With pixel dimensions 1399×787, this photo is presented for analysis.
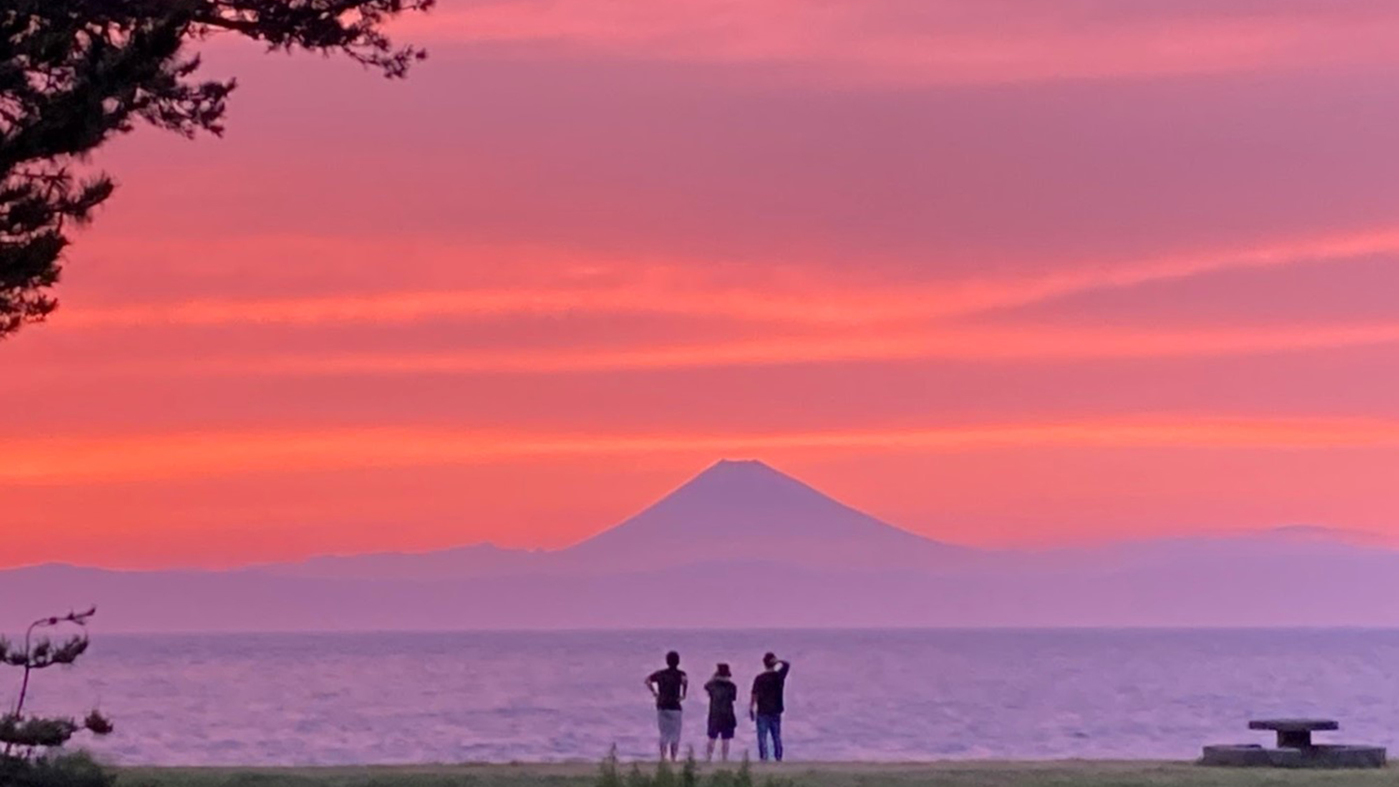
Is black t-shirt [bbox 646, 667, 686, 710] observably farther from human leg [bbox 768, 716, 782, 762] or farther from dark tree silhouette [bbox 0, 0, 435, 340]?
dark tree silhouette [bbox 0, 0, 435, 340]

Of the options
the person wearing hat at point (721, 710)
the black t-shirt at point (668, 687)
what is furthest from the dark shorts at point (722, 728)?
the black t-shirt at point (668, 687)

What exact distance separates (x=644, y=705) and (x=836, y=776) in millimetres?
73414

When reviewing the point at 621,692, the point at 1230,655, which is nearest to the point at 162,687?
the point at 621,692

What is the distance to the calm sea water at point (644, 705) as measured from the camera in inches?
2717

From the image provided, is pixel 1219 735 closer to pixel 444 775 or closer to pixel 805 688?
pixel 805 688

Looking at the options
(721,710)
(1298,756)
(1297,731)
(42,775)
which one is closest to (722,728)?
(721,710)

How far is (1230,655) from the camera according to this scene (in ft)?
640

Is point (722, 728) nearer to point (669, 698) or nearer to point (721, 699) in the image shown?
point (721, 699)

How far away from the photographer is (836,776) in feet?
82.0

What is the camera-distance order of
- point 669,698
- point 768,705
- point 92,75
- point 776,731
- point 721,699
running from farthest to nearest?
1. point 776,731
2. point 768,705
3. point 721,699
4. point 669,698
5. point 92,75

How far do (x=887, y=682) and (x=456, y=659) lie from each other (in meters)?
56.8

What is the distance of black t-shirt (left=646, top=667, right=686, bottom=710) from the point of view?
29.3 metres

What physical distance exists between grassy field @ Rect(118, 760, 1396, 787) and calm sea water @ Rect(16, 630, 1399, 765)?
22124 mm

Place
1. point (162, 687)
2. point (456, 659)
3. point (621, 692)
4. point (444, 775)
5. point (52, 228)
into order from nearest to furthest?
point (52, 228), point (444, 775), point (621, 692), point (162, 687), point (456, 659)
